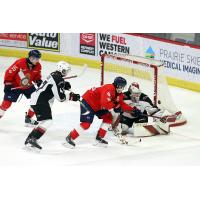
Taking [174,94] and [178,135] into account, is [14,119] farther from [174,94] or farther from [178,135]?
[174,94]

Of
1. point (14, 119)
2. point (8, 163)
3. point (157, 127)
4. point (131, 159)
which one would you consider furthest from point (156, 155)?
point (14, 119)

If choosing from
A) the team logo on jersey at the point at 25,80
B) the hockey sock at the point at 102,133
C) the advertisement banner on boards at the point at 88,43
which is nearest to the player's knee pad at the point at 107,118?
the hockey sock at the point at 102,133

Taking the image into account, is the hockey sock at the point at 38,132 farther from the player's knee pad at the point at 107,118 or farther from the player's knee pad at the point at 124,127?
the player's knee pad at the point at 124,127

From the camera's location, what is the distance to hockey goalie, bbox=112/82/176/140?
910 centimetres

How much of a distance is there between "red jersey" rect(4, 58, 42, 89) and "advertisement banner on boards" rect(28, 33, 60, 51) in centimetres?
557

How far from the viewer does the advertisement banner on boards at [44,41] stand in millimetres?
14910

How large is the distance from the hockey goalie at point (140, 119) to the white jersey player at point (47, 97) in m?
1.08

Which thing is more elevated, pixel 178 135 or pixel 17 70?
pixel 17 70

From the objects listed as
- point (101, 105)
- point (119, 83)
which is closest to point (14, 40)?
point (101, 105)

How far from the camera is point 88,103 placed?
848 cm

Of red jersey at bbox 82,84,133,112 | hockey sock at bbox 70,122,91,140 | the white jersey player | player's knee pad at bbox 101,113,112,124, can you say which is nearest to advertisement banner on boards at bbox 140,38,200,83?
red jersey at bbox 82,84,133,112

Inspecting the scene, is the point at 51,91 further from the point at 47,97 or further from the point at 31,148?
the point at 31,148

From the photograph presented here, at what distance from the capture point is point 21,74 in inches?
363

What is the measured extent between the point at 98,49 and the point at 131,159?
626 centimetres
